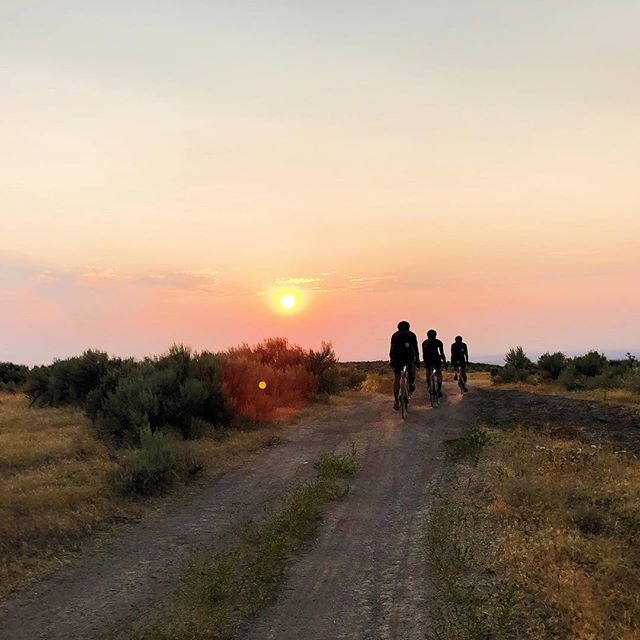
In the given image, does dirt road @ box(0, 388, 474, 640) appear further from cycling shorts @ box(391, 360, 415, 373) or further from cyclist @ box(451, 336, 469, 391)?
cyclist @ box(451, 336, 469, 391)

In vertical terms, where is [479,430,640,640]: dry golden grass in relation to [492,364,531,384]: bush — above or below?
below

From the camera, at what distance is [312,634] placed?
5.16m

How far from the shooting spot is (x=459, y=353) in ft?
72.8

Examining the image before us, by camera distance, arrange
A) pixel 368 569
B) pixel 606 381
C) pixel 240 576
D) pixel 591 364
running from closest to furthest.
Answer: pixel 240 576
pixel 368 569
pixel 606 381
pixel 591 364

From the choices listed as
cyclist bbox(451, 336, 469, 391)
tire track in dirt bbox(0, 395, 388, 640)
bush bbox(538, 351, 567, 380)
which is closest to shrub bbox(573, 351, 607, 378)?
bush bbox(538, 351, 567, 380)

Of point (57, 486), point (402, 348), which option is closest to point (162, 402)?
point (57, 486)

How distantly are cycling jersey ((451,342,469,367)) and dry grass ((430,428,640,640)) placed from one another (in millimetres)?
10987

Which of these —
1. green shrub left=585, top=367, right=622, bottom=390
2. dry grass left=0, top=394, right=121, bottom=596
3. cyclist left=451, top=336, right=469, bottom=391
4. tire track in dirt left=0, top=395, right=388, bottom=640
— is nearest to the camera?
tire track in dirt left=0, top=395, right=388, bottom=640

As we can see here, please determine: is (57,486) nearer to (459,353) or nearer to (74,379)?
(74,379)

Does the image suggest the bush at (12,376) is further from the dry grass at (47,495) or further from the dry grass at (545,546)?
the dry grass at (545,546)

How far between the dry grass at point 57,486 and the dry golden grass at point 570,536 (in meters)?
5.41

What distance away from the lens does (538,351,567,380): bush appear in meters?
28.1

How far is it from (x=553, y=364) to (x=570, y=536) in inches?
889

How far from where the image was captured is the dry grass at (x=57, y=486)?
7.32m
